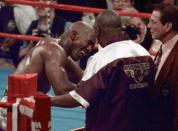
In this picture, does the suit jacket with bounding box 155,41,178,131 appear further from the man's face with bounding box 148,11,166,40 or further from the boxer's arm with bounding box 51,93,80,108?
the boxer's arm with bounding box 51,93,80,108

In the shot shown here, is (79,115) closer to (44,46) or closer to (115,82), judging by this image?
(44,46)

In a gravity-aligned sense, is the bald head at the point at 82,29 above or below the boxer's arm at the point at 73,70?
above

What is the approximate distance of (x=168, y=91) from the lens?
3.47 metres

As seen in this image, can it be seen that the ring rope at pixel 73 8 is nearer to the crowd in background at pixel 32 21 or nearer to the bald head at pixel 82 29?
the crowd in background at pixel 32 21

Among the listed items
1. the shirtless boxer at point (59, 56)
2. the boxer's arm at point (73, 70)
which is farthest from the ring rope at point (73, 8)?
the shirtless boxer at point (59, 56)

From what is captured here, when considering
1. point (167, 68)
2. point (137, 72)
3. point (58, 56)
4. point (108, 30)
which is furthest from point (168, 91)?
point (58, 56)

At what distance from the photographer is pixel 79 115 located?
241 inches

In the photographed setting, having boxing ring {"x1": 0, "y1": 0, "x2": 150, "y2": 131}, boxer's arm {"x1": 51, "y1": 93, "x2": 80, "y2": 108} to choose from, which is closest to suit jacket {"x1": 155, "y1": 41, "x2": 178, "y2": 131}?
boxer's arm {"x1": 51, "y1": 93, "x2": 80, "y2": 108}

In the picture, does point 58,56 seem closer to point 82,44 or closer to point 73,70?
point 82,44

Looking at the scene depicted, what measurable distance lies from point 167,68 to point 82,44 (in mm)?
744

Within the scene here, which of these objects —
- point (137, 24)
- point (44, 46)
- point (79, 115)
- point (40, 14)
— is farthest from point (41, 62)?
point (40, 14)

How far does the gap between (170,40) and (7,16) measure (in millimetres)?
4984

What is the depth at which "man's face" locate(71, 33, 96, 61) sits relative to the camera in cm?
399

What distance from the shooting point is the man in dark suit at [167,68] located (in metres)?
3.46
